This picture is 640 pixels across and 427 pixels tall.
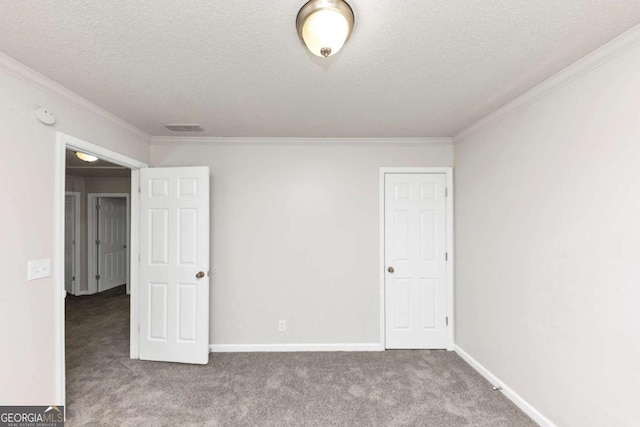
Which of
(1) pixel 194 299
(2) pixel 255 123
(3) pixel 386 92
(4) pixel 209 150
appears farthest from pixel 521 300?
(4) pixel 209 150

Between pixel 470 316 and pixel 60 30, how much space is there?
3.71m

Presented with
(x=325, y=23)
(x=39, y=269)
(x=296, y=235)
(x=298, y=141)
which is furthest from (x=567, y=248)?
(x=39, y=269)

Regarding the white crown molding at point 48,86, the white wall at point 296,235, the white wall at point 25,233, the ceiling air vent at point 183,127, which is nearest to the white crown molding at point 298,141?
the white wall at point 296,235

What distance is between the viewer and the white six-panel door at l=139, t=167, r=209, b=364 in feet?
9.27

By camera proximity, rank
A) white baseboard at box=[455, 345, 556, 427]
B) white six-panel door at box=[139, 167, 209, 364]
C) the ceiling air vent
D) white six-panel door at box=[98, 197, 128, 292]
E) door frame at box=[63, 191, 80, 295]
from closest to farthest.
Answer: white baseboard at box=[455, 345, 556, 427]
the ceiling air vent
white six-panel door at box=[139, 167, 209, 364]
door frame at box=[63, 191, 80, 295]
white six-panel door at box=[98, 197, 128, 292]

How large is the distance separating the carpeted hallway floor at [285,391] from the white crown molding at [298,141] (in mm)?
2343

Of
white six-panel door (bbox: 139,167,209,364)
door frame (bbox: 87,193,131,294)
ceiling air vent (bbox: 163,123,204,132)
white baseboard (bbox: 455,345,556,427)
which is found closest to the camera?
white baseboard (bbox: 455,345,556,427)

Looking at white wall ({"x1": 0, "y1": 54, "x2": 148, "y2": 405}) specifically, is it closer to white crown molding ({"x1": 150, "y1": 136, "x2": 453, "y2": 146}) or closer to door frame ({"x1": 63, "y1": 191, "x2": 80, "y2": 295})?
white crown molding ({"x1": 150, "y1": 136, "x2": 453, "y2": 146})

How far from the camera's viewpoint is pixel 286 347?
10.2ft

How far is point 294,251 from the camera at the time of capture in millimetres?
3170

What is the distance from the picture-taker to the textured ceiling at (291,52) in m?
1.22

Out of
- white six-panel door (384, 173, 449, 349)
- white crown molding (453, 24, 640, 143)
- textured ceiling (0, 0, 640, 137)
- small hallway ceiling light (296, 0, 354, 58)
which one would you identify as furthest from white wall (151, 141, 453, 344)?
small hallway ceiling light (296, 0, 354, 58)

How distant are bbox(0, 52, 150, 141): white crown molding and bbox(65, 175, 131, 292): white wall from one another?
3.76 meters

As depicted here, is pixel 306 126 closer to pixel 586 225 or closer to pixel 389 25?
pixel 389 25
